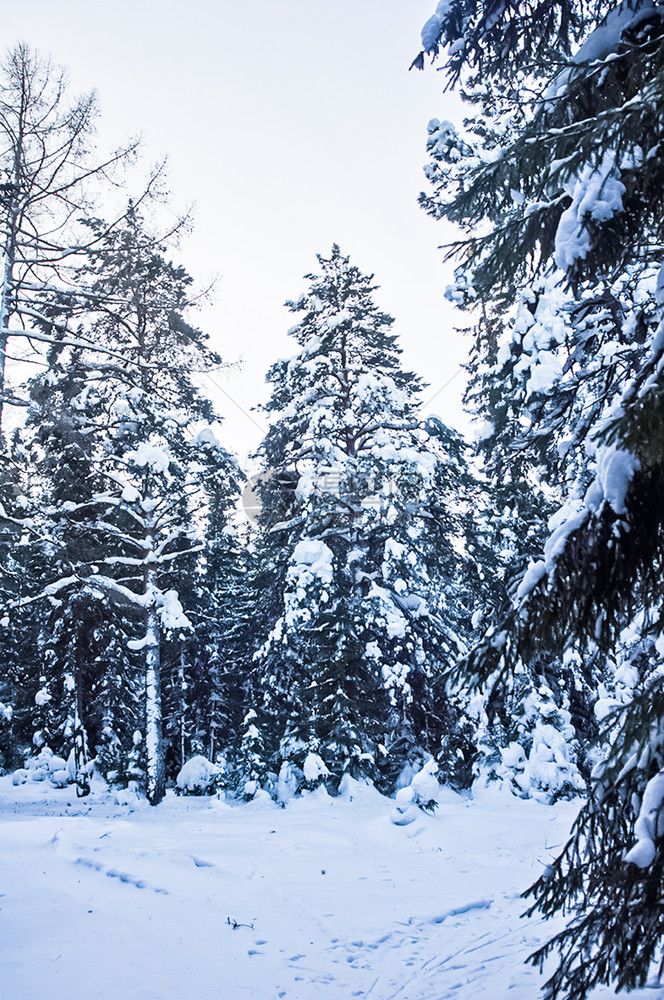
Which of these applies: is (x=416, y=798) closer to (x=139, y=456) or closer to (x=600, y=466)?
(x=139, y=456)

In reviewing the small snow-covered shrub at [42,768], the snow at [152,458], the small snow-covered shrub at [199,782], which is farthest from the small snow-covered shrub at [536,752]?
the small snow-covered shrub at [42,768]

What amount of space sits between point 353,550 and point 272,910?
368 inches

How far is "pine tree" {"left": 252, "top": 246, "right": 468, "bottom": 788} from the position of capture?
13.9 metres

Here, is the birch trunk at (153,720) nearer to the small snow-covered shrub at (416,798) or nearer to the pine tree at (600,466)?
the small snow-covered shrub at (416,798)

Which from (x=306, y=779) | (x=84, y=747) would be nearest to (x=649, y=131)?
(x=306, y=779)

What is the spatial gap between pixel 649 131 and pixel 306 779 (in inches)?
512

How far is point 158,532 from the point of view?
16.0 m

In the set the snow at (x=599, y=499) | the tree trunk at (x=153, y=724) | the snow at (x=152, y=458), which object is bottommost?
the tree trunk at (x=153, y=724)

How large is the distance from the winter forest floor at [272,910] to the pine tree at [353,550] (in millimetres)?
3738

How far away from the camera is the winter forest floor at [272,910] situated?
14.7ft

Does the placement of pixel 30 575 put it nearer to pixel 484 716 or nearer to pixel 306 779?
pixel 306 779

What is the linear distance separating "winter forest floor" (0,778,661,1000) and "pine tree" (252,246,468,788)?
147 inches

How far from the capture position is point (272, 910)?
6238 millimetres

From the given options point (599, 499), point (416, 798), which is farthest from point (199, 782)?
point (599, 499)
